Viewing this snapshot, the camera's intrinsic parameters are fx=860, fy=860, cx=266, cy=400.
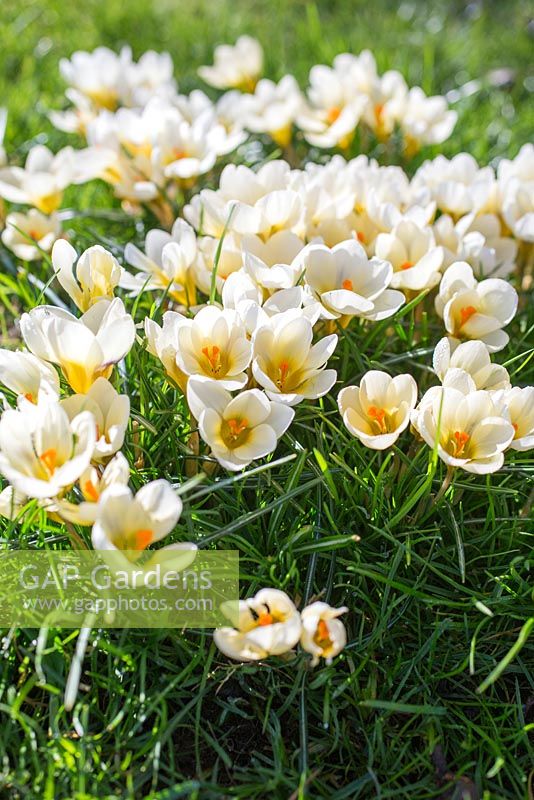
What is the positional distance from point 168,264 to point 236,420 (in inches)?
16.4

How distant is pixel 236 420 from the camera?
1269 mm

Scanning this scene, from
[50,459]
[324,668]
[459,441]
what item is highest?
[50,459]

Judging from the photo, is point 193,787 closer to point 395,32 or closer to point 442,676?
point 442,676

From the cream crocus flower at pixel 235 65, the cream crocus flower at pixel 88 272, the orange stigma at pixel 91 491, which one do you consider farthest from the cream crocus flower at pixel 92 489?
the cream crocus flower at pixel 235 65

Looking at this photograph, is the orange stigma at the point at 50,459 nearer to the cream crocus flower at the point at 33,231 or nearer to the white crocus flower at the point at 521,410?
the white crocus flower at the point at 521,410

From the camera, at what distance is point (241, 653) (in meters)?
1.14

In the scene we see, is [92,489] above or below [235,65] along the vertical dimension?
below

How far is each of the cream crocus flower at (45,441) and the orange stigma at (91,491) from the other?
0.04 metres

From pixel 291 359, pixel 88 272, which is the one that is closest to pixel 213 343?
pixel 291 359

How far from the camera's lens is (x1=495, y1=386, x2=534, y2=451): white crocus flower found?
1.34 metres

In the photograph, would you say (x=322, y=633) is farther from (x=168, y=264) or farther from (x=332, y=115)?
(x=332, y=115)

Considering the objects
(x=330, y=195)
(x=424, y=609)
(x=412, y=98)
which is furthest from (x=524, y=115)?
(x=424, y=609)

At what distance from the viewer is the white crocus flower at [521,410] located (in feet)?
4.39

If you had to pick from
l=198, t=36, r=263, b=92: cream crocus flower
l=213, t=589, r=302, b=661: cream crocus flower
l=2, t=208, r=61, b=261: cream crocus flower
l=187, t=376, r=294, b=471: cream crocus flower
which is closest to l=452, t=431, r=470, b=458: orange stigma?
l=187, t=376, r=294, b=471: cream crocus flower
